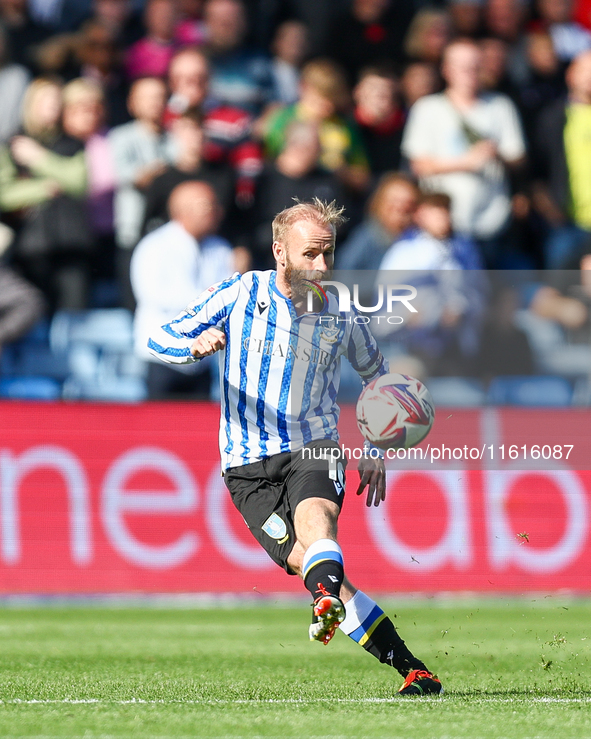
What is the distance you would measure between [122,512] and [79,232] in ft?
8.77

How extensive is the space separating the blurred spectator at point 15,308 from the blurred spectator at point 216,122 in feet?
6.37

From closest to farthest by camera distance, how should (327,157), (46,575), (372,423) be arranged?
1. (372,423)
2. (46,575)
3. (327,157)

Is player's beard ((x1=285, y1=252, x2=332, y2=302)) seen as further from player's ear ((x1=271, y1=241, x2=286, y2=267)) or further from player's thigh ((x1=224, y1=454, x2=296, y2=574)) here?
player's thigh ((x1=224, y1=454, x2=296, y2=574))

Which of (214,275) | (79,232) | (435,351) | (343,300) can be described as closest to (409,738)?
(343,300)

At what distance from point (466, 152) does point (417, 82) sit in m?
0.85

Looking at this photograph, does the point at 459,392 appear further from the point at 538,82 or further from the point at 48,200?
the point at 48,200

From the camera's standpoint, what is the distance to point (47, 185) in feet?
34.0

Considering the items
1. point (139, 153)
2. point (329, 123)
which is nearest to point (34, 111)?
point (139, 153)

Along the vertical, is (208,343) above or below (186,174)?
below

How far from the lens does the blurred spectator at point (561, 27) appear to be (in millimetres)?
11547

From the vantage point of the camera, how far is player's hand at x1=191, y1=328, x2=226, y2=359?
15.3ft

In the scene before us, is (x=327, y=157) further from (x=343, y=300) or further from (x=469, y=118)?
(x=343, y=300)

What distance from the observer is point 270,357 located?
499 centimetres

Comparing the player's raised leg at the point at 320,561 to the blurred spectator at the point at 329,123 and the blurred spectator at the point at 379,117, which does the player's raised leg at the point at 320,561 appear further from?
the blurred spectator at the point at 379,117
